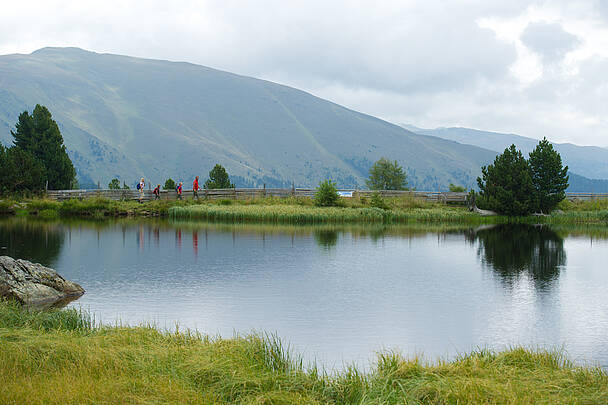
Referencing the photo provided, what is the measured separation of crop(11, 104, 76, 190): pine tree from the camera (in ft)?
182

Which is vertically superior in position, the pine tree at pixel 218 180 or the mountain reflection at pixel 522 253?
the pine tree at pixel 218 180

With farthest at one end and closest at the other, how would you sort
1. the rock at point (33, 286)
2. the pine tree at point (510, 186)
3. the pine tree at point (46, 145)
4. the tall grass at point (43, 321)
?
1. the pine tree at point (46, 145)
2. the pine tree at point (510, 186)
3. the rock at point (33, 286)
4. the tall grass at point (43, 321)

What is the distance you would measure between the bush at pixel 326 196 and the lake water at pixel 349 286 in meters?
16.7

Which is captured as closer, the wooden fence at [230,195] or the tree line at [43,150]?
the tree line at [43,150]

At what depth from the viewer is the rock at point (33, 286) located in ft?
45.6

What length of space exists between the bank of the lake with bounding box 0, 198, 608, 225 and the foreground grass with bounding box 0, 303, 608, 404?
32.3 metres

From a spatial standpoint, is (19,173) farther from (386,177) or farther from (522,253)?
(386,177)

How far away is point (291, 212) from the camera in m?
43.4

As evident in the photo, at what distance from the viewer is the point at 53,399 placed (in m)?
6.62

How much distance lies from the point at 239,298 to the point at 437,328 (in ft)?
17.3

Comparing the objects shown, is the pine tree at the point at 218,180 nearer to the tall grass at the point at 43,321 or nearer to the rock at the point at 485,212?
the rock at the point at 485,212

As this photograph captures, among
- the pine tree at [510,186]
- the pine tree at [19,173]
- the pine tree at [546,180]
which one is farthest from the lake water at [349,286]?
the pine tree at [19,173]

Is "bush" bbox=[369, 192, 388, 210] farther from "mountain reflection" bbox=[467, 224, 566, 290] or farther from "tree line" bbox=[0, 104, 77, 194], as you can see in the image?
"tree line" bbox=[0, 104, 77, 194]

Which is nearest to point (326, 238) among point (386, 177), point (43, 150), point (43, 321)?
point (43, 321)
